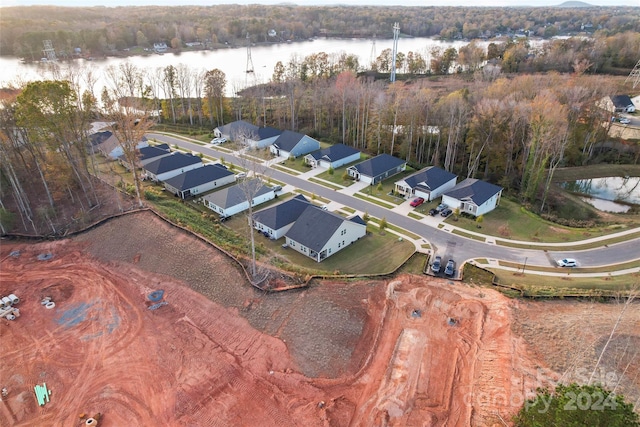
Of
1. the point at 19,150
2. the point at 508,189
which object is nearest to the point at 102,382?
the point at 19,150

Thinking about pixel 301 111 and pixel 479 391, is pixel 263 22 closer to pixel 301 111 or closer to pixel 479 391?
pixel 301 111

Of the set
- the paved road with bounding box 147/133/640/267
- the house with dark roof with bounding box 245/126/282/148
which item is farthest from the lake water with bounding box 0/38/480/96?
the paved road with bounding box 147/133/640/267

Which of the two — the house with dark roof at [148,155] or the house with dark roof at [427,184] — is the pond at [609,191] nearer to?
the house with dark roof at [427,184]

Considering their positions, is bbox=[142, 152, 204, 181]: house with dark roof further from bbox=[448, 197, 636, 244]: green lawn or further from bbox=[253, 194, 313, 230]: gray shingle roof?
bbox=[448, 197, 636, 244]: green lawn

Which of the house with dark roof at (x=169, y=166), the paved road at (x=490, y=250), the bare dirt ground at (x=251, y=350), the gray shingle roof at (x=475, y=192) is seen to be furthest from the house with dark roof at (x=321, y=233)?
the house with dark roof at (x=169, y=166)

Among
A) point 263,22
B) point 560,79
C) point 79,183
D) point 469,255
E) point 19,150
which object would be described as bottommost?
point 469,255

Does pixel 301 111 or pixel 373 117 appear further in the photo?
pixel 301 111
